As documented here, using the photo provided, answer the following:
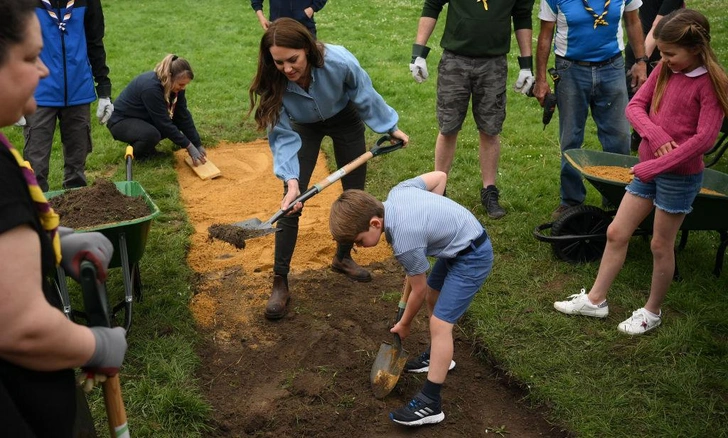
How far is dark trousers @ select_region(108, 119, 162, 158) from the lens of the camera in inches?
267

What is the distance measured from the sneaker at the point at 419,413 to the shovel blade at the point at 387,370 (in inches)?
9.1

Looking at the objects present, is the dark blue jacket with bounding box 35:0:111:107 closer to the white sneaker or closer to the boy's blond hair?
the boy's blond hair

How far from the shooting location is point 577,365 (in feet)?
12.6

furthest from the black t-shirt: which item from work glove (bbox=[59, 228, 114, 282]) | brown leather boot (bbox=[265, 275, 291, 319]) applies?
brown leather boot (bbox=[265, 275, 291, 319])

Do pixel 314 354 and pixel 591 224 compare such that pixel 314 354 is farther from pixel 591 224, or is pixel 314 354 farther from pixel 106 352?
pixel 106 352

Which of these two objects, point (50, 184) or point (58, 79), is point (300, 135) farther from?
point (50, 184)

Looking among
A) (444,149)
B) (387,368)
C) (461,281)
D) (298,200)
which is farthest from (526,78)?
(387,368)

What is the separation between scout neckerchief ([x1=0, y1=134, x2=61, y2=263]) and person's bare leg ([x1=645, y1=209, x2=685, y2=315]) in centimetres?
322

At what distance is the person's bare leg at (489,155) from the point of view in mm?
5660

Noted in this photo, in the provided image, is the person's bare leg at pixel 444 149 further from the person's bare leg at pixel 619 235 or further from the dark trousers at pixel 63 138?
the dark trousers at pixel 63 138

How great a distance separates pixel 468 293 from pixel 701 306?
1.79 meters

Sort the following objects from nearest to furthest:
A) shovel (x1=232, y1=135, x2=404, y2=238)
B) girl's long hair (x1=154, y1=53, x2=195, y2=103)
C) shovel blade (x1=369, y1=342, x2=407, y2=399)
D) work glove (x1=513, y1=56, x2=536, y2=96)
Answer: shovel blade (x1=369, y1=342, x2=407, y2=399)
shovel (x1=232, y1=135, x2=404, y2=238)
work glove (x1=513, y1=56, x2=536, y2=96)
girl's long hair (x1=154, y1=53, x2=195, y2=103)

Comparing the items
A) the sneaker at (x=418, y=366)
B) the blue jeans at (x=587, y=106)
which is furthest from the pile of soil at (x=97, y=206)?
the blue jeans at (x=587, y=106)

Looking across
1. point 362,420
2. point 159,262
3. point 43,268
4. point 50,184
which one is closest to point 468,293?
point 362,420
